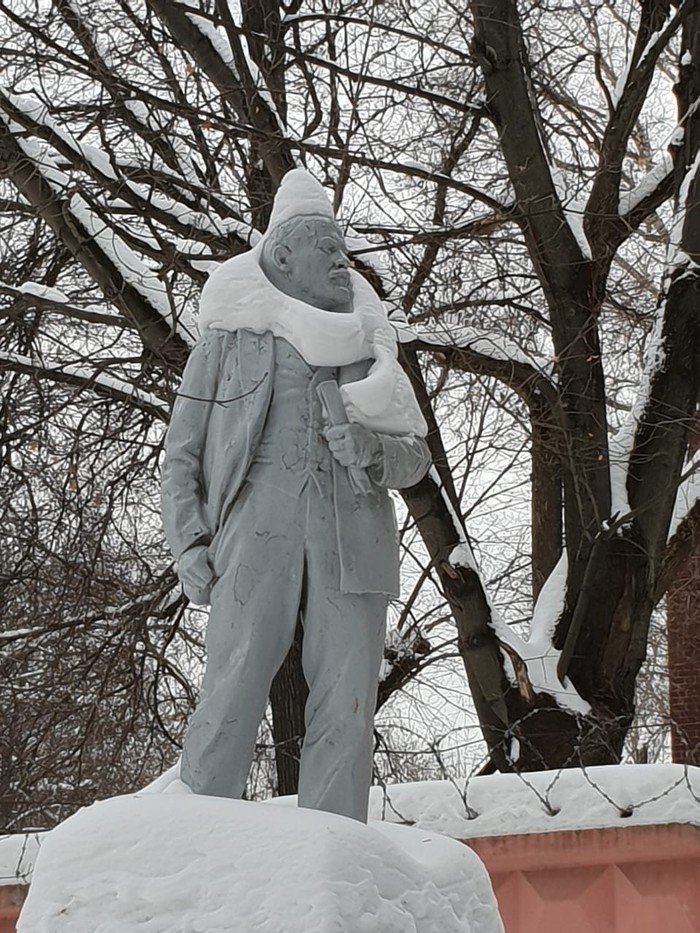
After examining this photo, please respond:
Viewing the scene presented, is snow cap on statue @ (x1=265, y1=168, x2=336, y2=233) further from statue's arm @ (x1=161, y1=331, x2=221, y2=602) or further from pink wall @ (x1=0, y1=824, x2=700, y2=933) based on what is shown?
pink wall @ (x1=0, y1=824, x2=700, y2=933)

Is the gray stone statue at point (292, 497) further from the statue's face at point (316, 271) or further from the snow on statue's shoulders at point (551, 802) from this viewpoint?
the snow on statue's shoulders at point (551, 802)

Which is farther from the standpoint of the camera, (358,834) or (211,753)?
(211,753)

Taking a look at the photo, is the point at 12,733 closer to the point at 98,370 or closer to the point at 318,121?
the point at 98,370

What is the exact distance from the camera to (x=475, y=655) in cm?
878

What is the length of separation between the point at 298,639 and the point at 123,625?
16.2 feet

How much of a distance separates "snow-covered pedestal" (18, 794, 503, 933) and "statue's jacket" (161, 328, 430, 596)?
33.5 inches

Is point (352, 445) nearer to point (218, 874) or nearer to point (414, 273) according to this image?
point (218, 874)

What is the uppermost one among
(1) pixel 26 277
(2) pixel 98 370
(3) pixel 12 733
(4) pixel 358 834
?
(1) pixel 26 277

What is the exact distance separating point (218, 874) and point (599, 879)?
235 cm

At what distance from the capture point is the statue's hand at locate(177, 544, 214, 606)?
399 centimetres

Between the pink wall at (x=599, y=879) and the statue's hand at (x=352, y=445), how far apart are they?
1.84 metres

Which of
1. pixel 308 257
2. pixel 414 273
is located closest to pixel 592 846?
pixel 308 257

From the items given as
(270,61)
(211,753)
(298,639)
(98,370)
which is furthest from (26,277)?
(211,753)

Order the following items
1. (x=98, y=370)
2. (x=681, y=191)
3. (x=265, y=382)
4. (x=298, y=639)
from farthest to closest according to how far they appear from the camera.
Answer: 1. (x=681, y=191)
2. (x=98, y=370)
3. (x=298, y=639)
4. (x=265, y=382)
